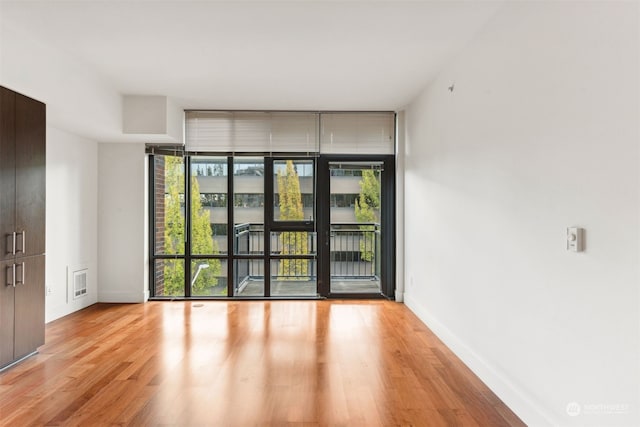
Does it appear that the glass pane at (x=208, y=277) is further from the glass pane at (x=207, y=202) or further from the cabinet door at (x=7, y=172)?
the cabinet door at (x=7, y=172)

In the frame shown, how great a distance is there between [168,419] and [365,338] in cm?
203

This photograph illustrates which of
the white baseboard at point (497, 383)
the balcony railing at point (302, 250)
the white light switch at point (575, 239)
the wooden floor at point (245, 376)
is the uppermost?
the white light switch at point (575, 239)

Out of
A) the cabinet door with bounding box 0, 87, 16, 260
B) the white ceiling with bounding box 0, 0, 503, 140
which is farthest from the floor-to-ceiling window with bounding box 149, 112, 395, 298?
the cabinet door with bounding box 0, 87, 16, 260

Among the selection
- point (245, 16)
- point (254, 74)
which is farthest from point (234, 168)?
point (245, 16)

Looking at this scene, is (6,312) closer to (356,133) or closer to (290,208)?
(290,208)

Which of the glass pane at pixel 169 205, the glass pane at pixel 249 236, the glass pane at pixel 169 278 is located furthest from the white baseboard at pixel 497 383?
the glass pane at pixel 169 205

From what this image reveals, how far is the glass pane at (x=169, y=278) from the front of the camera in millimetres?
5605

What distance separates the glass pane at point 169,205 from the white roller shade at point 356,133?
2.04 metres

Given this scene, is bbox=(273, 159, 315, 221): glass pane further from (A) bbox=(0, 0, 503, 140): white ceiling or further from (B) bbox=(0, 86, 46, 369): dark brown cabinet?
(B) bbox=(0, 86, 46, 369): dark brown cabinet

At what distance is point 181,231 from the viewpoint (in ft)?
18.3

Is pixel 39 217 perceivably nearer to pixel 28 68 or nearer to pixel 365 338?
pixel 28 68

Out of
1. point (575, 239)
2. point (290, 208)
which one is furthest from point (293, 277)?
point (575, 239)

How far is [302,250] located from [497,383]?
131 inches

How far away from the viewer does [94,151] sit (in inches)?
210
